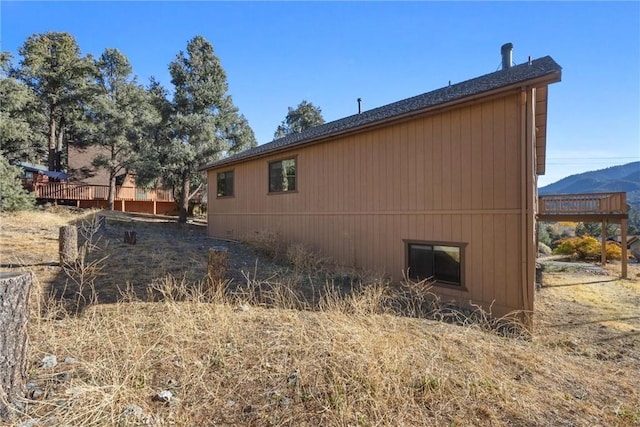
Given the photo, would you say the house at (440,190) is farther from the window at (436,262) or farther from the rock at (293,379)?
the rock at (293,379)

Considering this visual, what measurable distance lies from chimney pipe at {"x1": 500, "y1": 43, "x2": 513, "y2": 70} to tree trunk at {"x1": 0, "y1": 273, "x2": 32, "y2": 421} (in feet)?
40.4

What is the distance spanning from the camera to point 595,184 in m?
70.8

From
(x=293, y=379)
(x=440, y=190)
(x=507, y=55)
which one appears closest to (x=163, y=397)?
(x=293, y=379)

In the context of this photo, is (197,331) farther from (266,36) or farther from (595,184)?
(595,184)

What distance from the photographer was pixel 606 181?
69.8 metres

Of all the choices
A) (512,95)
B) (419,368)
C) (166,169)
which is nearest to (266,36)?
(512,95)

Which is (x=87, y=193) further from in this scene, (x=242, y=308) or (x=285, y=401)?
(x=285, y=401)

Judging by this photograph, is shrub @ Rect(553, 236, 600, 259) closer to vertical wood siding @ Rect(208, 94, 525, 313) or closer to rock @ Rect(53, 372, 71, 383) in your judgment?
vertical wood siding @ Rect(208, 94, 525, 313)

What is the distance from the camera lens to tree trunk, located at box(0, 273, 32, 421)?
214 centimetres

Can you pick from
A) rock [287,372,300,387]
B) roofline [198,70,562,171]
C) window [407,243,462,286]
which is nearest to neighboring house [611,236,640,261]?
window [407,243,462,286]

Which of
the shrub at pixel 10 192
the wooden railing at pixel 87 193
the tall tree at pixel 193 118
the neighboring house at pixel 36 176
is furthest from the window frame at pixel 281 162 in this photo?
the neighboring house at pixel 36 176

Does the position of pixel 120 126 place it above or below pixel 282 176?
above

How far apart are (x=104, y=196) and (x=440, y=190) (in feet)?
71.7

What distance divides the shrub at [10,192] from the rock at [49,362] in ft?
43.5
